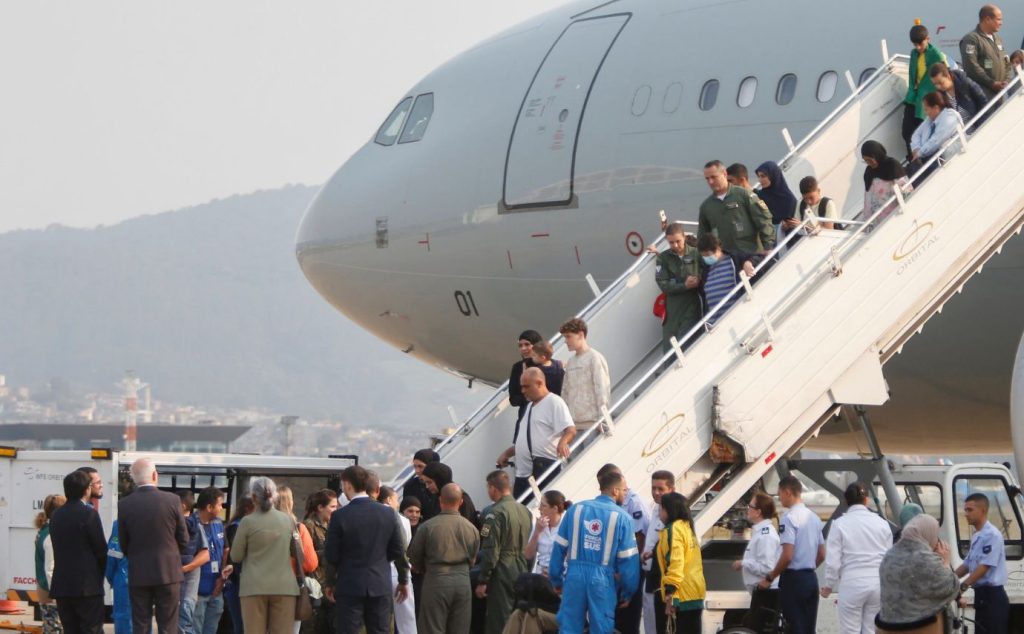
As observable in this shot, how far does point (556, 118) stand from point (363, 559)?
6904 millimetres

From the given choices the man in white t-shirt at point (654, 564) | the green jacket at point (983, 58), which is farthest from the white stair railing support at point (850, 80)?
the man in white t-shirt at point (654, 564)

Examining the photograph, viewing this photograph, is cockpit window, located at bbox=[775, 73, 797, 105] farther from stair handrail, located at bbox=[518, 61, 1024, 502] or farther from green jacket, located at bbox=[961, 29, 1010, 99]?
stair handrail, located at bbox=[518, 61, 1024, 502]

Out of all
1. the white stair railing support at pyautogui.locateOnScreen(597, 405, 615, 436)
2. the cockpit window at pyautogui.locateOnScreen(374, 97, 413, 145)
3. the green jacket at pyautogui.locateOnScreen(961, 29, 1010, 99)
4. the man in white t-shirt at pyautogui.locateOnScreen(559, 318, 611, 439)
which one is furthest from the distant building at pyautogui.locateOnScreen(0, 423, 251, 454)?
the white stair railing support at pyautogui.locateOnScreen(597, 405, 615, 436)

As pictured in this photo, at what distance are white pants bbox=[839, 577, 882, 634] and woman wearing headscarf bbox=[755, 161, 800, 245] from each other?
2624 mm

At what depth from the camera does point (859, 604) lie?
988cm

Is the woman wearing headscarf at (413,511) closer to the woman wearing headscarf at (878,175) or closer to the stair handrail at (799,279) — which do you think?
the stair handrail at (799,279)

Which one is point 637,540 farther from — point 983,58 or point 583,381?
point 983,58

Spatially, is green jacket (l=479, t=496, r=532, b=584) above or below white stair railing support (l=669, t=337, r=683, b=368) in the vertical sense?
below

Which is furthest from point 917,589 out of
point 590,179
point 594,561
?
point 590,179

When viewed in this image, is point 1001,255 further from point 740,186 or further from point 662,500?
point 662,500

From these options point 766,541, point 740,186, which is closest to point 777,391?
point 766,541

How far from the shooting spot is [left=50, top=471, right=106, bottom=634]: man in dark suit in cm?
1062

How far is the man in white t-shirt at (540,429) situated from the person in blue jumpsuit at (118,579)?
9.94ft

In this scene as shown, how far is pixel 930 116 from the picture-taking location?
36.8 feet
